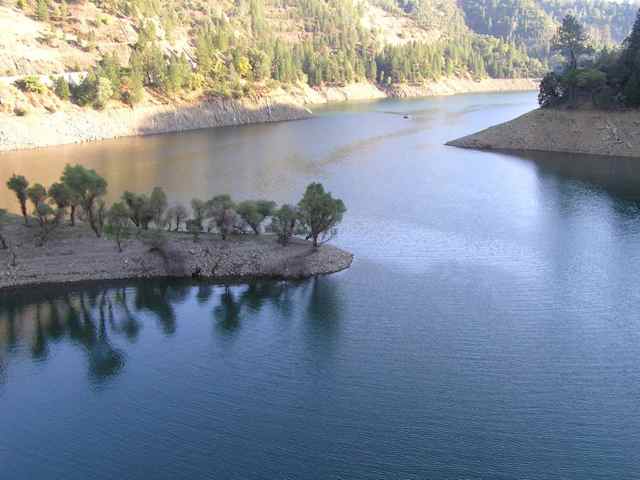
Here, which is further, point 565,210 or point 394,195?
point 394,195

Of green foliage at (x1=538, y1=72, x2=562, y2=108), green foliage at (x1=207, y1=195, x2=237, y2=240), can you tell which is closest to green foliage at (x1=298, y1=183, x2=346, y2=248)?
green foliage at (x1=207, y1=195, x2=237, y2=240)

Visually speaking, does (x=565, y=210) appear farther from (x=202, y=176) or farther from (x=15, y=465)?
(x=15, y=465)

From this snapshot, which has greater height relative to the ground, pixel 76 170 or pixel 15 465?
pixel 76 170

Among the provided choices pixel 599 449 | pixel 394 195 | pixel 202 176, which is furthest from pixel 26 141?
pixel 599 449

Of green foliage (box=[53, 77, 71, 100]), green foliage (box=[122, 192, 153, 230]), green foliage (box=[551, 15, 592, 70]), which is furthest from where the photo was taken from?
green foliage (box=[53, 77, 71, 100])

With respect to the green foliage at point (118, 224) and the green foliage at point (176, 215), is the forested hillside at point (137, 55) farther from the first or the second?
the green foliage at point (118, 224)

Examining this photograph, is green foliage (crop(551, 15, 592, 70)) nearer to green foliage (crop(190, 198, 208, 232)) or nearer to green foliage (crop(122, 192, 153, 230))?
green foliage (crop(190, 198, 208, 232))

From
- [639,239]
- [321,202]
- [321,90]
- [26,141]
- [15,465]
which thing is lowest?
[15,465]
